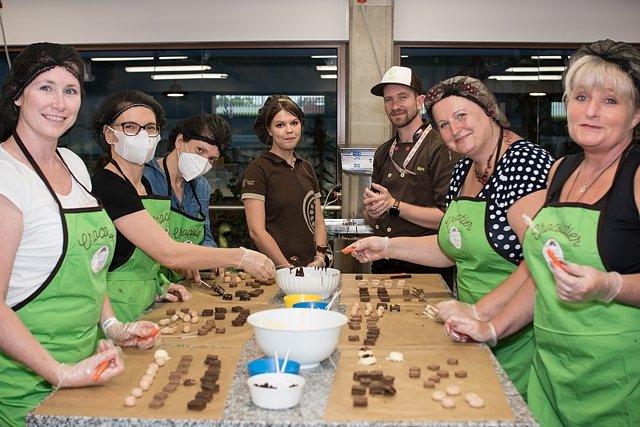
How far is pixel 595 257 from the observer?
209 centimetres

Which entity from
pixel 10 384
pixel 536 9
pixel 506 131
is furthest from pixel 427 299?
pixel 536 9

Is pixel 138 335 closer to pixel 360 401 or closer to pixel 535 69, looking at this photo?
pixel 360 401

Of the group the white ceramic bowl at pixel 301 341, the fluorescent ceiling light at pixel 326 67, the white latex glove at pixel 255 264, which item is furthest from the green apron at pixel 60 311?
the fluorescent ceiling light at pixel 326 67

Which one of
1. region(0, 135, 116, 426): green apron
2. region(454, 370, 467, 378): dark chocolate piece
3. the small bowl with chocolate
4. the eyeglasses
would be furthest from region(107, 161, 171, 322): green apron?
region(454, 370, 467, 378): dark chocolate piece

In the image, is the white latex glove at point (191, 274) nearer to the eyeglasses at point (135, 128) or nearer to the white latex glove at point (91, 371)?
the eyeglasses at point (135, 128)

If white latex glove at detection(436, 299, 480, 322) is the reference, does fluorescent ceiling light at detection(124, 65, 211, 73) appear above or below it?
above

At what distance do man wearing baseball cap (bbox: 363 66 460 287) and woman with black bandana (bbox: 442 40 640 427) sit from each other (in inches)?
67.5

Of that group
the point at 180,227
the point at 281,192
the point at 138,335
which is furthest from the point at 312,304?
the point at 281,192

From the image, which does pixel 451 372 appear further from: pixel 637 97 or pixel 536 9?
pixel 536 9

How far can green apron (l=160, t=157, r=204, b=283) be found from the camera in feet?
11.4

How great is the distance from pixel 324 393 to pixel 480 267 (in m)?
1.18

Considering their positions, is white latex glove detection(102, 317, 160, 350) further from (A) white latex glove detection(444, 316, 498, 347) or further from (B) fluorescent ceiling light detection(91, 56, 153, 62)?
(B) fluorescent ceiling light detection(91, 56, 153, 62)

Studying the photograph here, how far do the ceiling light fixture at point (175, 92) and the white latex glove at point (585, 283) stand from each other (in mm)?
5556

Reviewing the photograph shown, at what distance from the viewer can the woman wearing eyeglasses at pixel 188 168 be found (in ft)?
11.5
